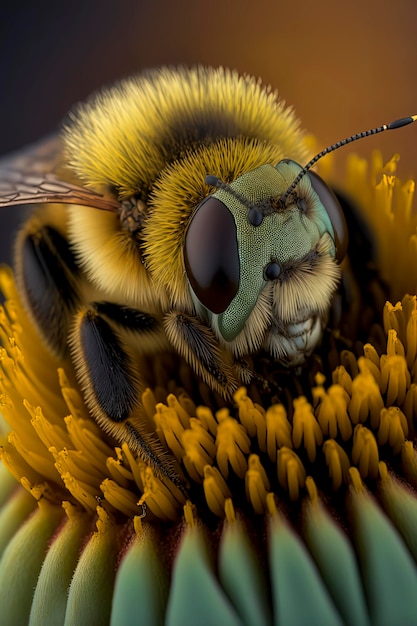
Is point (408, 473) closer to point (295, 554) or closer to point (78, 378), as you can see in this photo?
point (295, 554)

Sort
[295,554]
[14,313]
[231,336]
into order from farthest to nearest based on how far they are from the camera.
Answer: [14,313]
[231,336]
[295,554]

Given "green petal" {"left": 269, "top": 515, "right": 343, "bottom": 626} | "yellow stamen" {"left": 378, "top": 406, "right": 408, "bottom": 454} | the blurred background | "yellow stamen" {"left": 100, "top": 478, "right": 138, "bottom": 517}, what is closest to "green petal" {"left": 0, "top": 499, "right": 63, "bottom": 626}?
"yellow stamen" {"left": 100, "top": 478, "right": 138, "bottom": 517}

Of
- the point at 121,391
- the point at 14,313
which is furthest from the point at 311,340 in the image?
the point at 14,313

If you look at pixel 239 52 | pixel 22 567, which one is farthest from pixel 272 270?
pixel 239 52

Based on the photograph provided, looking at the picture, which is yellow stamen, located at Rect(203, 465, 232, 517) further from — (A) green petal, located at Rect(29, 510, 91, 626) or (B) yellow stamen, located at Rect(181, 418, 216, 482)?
(A) green petal, located at Rect(29, 510, 91, 626)

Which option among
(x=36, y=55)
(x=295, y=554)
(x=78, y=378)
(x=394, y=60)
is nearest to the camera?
(x=295, y=554)

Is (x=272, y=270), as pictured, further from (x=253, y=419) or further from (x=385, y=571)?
(x=385, y=571)
